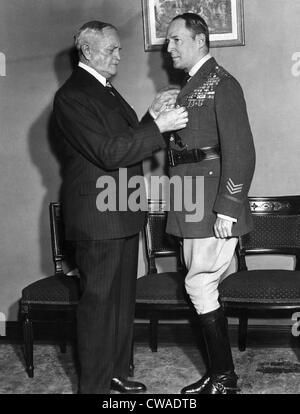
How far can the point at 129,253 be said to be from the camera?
311cm

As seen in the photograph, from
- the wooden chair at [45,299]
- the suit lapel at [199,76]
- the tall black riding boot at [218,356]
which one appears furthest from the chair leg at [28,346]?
the suit lapel at [199,76]

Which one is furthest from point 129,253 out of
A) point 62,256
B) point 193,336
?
point 193,336

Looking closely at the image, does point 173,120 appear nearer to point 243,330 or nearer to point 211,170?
point 211,170

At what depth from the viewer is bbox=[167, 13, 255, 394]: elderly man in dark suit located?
2.81 m

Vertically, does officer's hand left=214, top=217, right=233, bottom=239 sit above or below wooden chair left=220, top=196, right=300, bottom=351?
above

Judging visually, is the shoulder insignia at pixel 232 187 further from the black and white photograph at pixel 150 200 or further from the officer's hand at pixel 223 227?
the officer's hand at pixel 223 227

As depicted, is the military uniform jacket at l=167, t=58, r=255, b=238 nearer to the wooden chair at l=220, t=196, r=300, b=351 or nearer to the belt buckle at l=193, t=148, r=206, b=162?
the belt buckle at l=193, t=148, r=206, b=162

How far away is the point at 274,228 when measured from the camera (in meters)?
3.73

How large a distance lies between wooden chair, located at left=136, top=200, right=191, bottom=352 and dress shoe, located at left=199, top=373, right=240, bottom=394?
445 millimetres

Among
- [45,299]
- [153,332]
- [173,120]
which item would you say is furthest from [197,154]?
[153,332]

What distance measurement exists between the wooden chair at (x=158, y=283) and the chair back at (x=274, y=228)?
45 centimetres

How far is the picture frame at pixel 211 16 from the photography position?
368 cm

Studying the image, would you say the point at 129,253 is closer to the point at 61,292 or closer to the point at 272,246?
the point at 61,292

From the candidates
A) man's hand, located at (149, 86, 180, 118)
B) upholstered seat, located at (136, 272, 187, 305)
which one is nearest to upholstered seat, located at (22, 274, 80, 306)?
upholstered seat, located at (136, 272, 187, 305)
